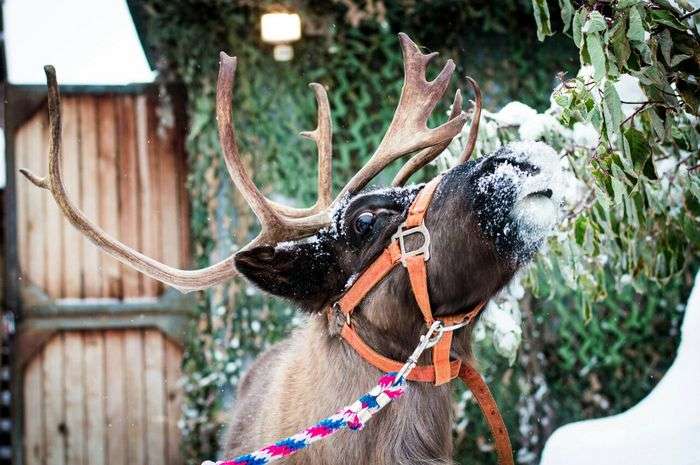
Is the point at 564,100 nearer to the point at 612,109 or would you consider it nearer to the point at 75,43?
the point at 612,109

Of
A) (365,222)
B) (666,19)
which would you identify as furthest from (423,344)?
(666,19)

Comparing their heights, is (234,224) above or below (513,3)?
below

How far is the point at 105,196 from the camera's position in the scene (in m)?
6.17

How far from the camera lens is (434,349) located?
2.52 meters

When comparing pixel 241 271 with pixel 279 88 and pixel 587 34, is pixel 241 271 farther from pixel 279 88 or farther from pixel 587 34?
pixel 279 88

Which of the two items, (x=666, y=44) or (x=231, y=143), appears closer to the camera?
(x=666, y=44)

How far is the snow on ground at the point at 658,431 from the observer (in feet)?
8.86

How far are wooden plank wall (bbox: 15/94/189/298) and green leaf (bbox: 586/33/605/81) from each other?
174 inches

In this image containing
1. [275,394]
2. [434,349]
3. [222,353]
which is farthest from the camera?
[222,353]

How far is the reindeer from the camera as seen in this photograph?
2.42m

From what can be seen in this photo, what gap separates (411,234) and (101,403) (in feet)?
14.2

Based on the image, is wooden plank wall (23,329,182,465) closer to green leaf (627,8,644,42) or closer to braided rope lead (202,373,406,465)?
braided rope lead (202,373,406,465)

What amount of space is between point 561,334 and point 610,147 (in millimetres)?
3796

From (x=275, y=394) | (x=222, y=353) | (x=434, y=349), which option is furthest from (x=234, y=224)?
(x=434, y=349)
